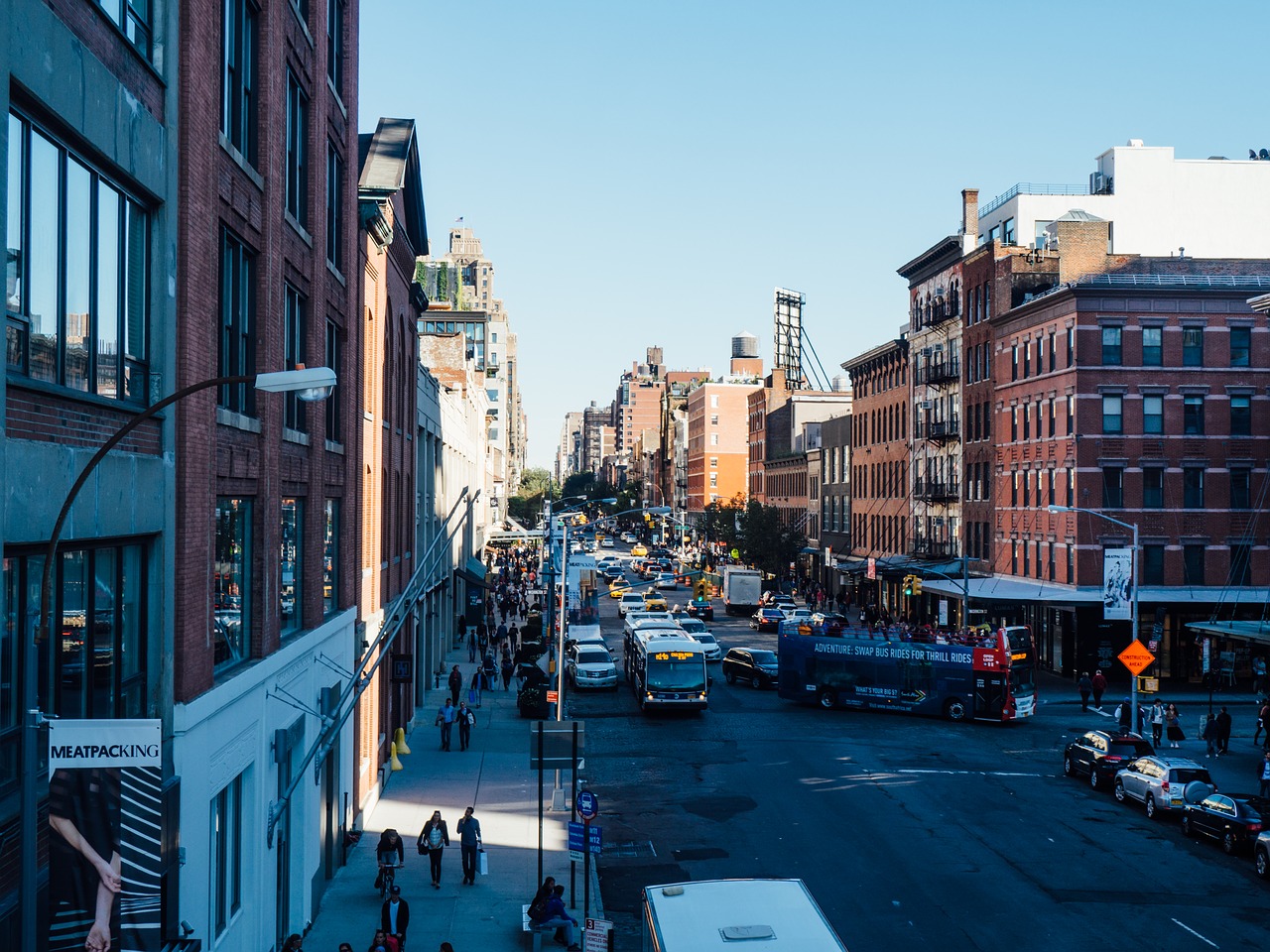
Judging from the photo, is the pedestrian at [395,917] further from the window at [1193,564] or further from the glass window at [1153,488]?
the window at [1193,564]

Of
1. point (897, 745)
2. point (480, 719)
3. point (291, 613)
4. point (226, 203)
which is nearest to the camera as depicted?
point (226, 203)

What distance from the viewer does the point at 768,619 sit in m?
73.6

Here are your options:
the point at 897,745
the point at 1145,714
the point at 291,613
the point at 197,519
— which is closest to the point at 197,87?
the point at 197,519

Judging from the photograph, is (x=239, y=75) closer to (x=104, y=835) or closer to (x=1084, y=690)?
(x=104, y=835)

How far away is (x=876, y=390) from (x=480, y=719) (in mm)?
52893

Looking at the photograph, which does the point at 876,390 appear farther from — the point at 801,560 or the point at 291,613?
the point at 291,613

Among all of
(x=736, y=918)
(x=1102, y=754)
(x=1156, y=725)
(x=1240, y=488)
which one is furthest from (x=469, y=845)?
(x=1240, y=488)

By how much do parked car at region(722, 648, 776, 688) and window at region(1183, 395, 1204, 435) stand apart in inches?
814

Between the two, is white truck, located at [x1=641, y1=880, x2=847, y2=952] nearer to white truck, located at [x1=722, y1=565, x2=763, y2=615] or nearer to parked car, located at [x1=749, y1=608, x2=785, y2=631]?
parked car, located at [x1=749, y1=608, x2=785, y2=631]

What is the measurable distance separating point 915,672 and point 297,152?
106 ft

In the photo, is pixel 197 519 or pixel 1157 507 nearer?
pixel 197 519

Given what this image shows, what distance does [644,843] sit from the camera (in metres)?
27.5

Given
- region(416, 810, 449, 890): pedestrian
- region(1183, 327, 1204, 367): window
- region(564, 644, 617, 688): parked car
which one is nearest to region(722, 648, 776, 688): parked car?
region(564, 644, 617, 688): parked car

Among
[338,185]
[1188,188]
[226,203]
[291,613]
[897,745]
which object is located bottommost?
[897,745]
